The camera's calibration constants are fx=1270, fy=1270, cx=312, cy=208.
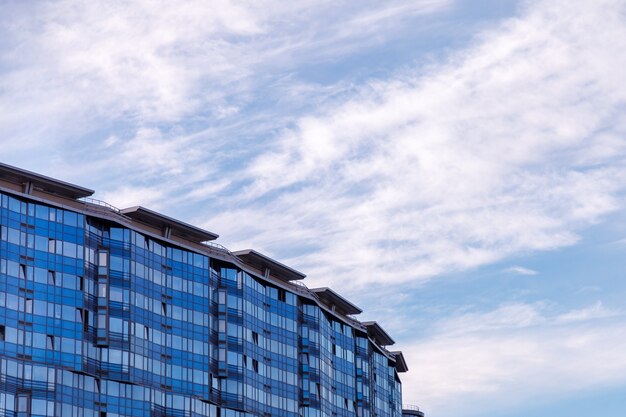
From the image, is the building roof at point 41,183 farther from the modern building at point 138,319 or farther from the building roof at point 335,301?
the building roof at point 335,301

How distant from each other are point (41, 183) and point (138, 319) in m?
18.5

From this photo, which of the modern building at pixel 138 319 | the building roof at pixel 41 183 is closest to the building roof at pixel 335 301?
the modern building at pixel 138 319

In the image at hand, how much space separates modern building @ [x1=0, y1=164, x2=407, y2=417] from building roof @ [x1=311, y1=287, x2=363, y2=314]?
533 centimetres

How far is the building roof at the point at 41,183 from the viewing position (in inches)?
5074

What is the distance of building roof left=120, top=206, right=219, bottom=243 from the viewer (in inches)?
5610

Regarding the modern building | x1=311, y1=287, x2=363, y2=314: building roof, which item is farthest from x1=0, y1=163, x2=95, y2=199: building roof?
x1=311, y1=287, x2=363, y2=314: building roof

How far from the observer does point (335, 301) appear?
609 feet

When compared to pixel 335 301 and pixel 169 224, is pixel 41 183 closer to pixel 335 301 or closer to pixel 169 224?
pixel 169 224

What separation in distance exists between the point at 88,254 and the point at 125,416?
17.6 metres

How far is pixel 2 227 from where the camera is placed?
126 meters

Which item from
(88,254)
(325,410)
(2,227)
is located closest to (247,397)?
(325,410)

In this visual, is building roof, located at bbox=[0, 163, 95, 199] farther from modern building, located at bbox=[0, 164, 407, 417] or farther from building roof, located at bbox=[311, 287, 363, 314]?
building roof, located at bbox=[311, 287, 363, 314]

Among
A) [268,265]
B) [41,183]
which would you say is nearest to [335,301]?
[268,265]

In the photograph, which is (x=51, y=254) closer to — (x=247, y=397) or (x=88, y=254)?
(x=88, y=254)
